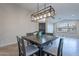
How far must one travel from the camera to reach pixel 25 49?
5.59 feet

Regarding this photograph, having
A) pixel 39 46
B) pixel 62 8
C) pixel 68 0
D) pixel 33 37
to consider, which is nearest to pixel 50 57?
pixel 39 46

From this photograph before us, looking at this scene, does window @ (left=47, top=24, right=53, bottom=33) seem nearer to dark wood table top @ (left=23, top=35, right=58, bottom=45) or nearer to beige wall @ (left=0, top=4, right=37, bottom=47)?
dark wood table top @ (left=23, top=35, right=58, bottom=45)

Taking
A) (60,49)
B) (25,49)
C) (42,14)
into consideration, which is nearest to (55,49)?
(60,49)

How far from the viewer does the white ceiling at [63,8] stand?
1581 millimetres

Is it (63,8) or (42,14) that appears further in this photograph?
(42,14)

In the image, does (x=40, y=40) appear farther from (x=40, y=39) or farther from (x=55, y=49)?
(x=55, y=49)

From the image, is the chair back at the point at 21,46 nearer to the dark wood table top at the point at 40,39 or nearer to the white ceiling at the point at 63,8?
the dark wood table top at the point at 40,39

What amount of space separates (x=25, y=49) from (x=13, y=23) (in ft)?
1.53

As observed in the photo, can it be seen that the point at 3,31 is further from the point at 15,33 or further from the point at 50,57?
the point at 50,57

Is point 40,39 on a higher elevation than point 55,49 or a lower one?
higher

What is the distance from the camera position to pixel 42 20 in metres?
1.68

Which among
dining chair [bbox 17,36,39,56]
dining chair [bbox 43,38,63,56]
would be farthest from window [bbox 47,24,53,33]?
dining chair [bbox 17,36,39,56]

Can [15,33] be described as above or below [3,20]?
below

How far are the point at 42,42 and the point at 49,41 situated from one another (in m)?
0.12
